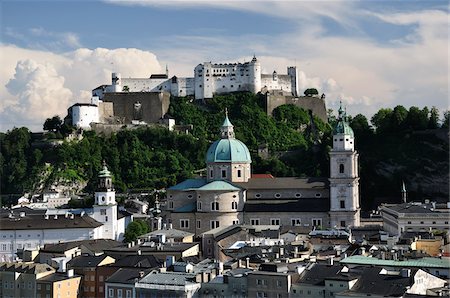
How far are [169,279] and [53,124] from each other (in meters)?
56.8

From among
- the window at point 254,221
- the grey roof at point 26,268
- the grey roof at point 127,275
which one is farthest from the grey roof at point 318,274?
the window at point 254,221

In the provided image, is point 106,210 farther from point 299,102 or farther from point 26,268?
point 299,102

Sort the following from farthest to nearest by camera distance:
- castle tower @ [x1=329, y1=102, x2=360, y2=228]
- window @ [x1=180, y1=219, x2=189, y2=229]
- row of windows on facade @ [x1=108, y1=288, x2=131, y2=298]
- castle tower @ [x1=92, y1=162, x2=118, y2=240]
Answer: castle tower @ [x1=92, y1=162, x2=118, y2=240]
window @ [x1=180, y1=219, x2=189, y2=229]
castle tower @ [x1=329, y1=102, x2=360, y2=228]
row of windows on facade @ [x1=108, y1=288, x2=131, y2=298]

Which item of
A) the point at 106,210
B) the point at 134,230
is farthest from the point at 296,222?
the point at 106,210

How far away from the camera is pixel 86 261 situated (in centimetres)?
4825

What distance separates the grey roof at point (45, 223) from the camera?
211ft

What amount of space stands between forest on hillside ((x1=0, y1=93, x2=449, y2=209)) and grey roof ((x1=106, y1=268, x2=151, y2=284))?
1612 inches

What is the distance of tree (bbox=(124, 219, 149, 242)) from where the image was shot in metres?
63.8

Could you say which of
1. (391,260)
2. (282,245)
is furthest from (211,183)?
(391,260)

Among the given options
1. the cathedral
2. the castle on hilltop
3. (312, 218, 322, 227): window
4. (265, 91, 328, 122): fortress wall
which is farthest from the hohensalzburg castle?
(312, 218, 322, 227): window

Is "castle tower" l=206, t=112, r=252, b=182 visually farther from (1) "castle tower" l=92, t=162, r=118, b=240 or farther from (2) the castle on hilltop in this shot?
(2) the castle on hilltop

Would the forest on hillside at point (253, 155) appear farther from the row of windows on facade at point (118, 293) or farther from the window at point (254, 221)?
the row of windows on facade at point (118, 293)

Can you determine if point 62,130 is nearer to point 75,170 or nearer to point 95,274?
point 75,170

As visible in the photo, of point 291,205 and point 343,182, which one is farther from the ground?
point 343,182
